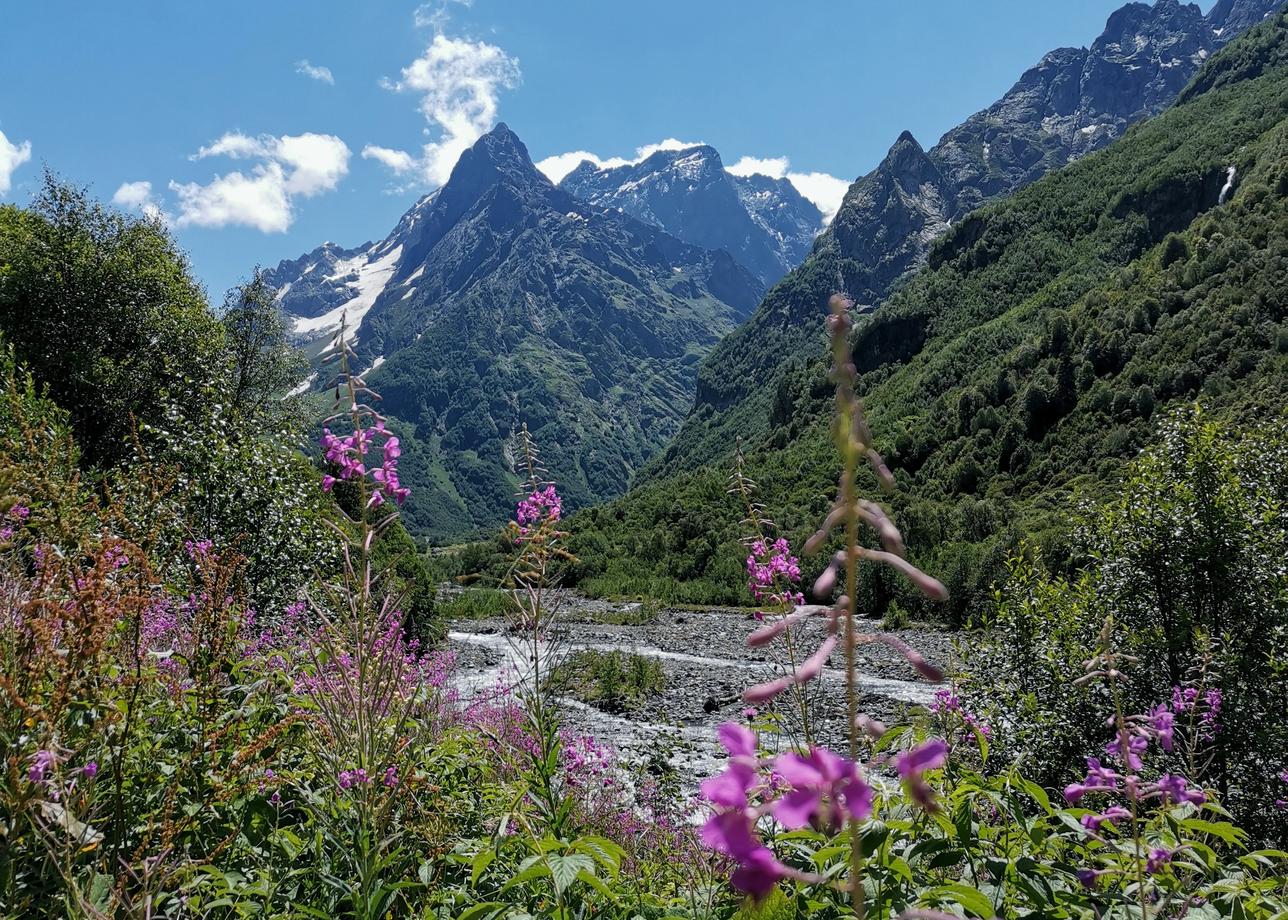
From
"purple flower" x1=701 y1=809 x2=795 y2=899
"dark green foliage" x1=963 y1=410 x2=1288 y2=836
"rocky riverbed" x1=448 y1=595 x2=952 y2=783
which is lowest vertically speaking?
"rocky riverbed" x1=448 y1=595 x2=952 y2=783

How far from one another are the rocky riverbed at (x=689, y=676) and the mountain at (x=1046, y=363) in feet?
17.4

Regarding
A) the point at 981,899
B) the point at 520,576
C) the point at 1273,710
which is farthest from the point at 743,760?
the point at 1273,710

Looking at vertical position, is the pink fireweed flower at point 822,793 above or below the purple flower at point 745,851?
above

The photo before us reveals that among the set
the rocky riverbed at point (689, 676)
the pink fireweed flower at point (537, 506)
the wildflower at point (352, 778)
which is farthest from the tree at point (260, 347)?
the wildflower at point (352, 778)

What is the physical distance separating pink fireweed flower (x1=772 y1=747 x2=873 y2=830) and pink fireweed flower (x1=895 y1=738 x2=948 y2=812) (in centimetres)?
5

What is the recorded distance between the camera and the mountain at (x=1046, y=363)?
48.7m

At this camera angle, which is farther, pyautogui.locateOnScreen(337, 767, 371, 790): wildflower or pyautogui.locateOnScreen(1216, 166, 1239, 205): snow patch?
pyautogui.locateOnScreen(1216, 166, 1239, 205): snow patch

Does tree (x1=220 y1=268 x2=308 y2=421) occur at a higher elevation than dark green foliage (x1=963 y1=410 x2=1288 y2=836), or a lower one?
higher

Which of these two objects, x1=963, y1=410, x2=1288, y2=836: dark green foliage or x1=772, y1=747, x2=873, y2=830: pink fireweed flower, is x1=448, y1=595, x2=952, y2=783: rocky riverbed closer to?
x1=772, y1=747, x2=873, y2=830: pink fireweed flower

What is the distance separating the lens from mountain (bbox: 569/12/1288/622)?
48.7 meters

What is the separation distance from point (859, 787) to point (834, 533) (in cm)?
37

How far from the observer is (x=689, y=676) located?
25375mm

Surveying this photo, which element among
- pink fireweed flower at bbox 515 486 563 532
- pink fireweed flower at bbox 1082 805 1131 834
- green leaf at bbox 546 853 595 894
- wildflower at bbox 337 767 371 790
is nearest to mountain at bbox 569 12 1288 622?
pink fireweed flower at bbox 515 486 563 532

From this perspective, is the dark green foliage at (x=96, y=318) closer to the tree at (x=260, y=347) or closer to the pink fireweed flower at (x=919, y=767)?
the tree at (x=260, y=347)
